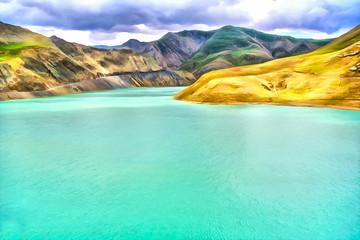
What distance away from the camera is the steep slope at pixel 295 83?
1980cm

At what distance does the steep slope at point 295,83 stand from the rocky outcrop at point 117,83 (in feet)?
91.5

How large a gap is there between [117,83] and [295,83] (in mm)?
65783

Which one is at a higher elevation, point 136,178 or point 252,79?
point 252,79

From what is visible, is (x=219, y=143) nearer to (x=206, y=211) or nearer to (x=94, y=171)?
(x=94, y=171)

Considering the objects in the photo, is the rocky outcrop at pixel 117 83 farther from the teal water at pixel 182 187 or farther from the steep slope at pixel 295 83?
the teal water at pixel 182 187

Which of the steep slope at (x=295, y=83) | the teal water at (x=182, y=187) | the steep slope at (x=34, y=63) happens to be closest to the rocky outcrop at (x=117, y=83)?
the steep slope at (x=34, y=63)

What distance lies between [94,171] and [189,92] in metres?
23.6

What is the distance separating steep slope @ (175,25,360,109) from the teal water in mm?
10747

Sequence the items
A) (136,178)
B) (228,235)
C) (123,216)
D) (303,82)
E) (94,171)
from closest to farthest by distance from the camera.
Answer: (228,235)
(123,216)
(136,178)
(94,171)
(303,82)

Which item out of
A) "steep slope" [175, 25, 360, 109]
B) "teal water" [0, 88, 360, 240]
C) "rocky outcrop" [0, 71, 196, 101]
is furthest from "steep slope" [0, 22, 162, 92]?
"teal water" [0, 88, 360, 240]

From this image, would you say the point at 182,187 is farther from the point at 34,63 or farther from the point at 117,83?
the point at 117,83

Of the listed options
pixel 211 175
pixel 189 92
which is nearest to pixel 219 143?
pixel 211 175

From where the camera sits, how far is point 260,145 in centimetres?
901

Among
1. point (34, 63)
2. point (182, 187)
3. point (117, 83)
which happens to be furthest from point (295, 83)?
point (117, 83)
